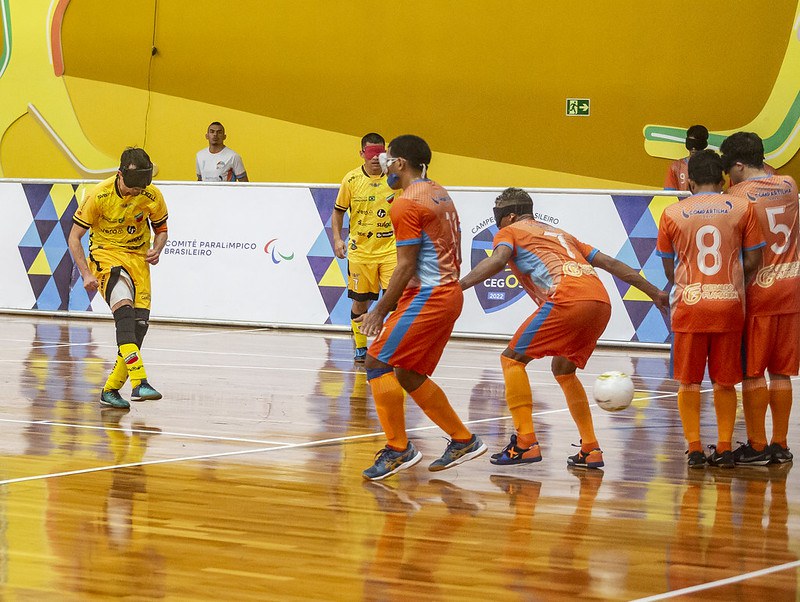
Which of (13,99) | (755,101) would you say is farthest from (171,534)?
(13,99)

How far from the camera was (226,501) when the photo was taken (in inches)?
276

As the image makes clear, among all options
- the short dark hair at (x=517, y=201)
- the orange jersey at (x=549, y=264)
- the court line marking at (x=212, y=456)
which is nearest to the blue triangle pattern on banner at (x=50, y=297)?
the court line marking at (x=212, y=456)

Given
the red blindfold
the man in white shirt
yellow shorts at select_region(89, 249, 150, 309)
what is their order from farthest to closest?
the man in white shirt, the red blindfold, yellow shorts at select_region(89, 249, 150, 309)

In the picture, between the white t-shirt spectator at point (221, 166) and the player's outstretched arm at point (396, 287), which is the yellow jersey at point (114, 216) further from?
the white t-shirt spectator at point (221, 166)

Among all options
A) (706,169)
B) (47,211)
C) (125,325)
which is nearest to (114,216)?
(125,325)

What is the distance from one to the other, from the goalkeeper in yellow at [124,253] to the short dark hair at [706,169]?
4.44 meters

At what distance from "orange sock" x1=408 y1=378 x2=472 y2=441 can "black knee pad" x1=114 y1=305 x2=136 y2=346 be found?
3585 millimetres

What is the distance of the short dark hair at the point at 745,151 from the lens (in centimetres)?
863

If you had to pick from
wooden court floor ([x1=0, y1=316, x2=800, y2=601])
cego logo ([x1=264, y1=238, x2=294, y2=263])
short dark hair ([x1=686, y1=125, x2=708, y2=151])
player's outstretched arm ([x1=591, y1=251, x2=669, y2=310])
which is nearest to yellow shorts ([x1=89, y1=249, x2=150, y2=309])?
wooden court floor ([x1=0, y1=316, x2=800, y2=601])

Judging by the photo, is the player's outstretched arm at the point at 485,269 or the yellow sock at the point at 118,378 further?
the yellow sock at the point at 118,378

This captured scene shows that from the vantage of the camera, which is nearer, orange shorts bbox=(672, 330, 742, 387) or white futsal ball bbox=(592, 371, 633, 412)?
orange shorts bbox=(672, 330, 742, 387)

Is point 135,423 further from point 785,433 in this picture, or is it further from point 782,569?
point 782,569

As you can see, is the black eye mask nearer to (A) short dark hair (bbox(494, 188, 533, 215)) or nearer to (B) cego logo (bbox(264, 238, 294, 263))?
(A) short dark hair (bbox(494, 188, 533, 215))

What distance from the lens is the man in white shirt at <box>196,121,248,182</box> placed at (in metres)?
19.3
